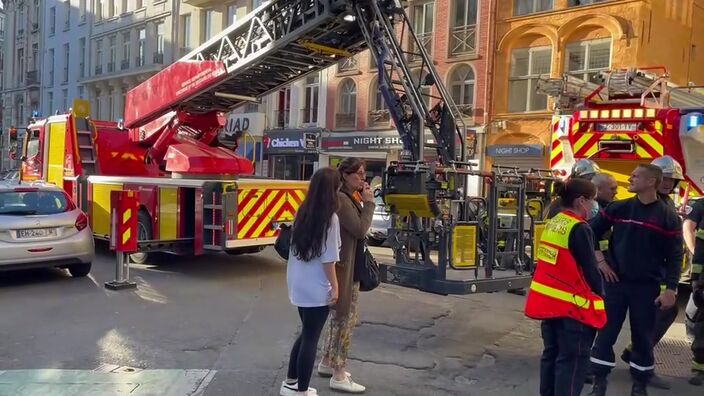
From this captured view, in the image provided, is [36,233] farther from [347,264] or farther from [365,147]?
[365,147]

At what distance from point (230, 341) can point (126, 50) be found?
35.3 metres

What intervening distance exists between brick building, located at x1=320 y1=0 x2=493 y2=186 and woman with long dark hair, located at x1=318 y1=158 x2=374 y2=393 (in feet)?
54.3

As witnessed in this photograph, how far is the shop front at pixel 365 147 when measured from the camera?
82.1ft

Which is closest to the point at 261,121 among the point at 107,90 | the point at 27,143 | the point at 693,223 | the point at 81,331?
the point at 107,90

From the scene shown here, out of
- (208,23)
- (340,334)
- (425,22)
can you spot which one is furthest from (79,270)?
(208,23)

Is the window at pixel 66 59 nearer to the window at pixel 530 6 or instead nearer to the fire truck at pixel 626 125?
the window at pixel 530 6

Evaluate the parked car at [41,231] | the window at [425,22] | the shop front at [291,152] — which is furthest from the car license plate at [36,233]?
the shop front at [291,152]

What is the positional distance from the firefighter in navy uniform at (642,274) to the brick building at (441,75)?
1665cm

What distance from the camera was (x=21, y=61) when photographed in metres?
50.7

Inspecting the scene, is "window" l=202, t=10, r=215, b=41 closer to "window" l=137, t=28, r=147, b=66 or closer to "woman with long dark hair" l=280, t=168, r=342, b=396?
"window" l=137, t=28, r=147, b=66

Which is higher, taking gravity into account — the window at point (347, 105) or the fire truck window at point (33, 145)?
the window at point (347, 105)

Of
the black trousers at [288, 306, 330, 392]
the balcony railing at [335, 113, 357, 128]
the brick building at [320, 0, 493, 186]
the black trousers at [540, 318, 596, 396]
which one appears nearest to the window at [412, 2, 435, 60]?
the brick building at [320, 0, 493, 186]

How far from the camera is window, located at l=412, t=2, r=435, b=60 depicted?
24.6 meters

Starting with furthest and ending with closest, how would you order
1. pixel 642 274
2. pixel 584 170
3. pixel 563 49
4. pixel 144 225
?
pixel 563 49
pixel 144 225
pixel 584 170
pixel 642 274
